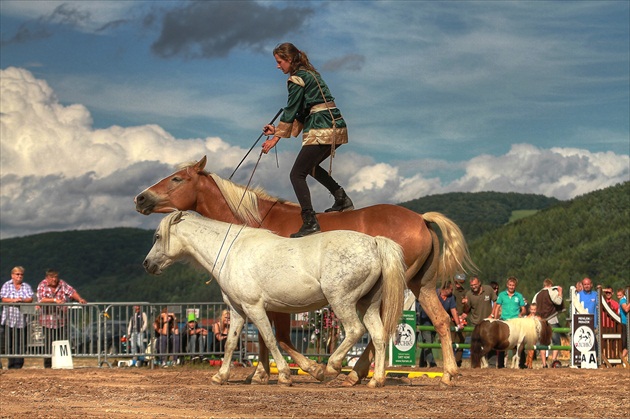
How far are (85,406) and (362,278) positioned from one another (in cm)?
317

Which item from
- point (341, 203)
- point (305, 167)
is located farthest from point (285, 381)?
point (305, 167)

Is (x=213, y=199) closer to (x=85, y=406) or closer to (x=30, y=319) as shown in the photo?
(x=85, y=406)

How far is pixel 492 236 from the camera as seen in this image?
100m

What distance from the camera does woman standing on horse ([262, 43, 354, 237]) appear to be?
39.3 ft

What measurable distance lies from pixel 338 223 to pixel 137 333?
32.9 ft

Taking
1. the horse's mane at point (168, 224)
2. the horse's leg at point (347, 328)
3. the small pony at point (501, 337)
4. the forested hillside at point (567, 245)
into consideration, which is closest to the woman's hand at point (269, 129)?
the horse's mane at point (168, 224)

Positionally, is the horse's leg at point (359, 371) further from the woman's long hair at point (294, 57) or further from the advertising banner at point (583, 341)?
the advertising banner at point (583, 341)

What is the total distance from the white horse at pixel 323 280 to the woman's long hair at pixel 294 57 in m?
1.97

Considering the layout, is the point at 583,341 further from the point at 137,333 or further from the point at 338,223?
the point at 338,223

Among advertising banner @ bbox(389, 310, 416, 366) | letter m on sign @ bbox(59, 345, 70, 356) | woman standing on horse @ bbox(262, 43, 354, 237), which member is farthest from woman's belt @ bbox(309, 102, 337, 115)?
letter m on sign @ bbox(59, 345, 70, 356)

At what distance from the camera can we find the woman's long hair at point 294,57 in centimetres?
1216

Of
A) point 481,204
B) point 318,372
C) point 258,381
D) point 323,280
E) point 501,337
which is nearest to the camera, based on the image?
point 323,280

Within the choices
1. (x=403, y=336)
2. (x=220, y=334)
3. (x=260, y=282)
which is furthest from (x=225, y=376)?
(x=220, y=334)

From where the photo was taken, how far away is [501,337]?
20.3m
